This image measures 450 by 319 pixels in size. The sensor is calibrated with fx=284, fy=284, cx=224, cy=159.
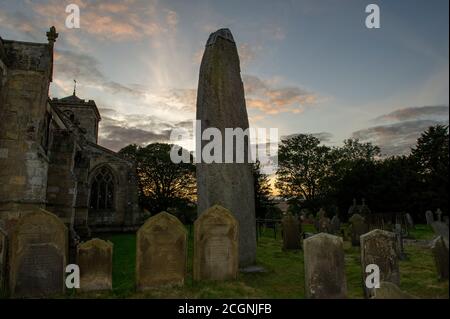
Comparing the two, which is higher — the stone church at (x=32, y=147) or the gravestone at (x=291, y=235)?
the stone church at (x=32, y=147)

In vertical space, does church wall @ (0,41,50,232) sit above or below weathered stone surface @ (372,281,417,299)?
above

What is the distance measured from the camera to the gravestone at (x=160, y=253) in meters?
5.43

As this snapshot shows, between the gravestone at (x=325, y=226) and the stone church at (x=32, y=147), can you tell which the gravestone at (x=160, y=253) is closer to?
the stone church at (x=32, y=147)

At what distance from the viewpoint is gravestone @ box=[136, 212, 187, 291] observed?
17.8ft

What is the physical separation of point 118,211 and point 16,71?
1362 centimetres

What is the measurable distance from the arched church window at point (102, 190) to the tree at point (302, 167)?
26358mm

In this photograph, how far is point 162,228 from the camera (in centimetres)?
566

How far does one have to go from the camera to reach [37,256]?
529 centimetres

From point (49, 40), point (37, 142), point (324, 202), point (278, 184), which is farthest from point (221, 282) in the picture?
point (278, 184)

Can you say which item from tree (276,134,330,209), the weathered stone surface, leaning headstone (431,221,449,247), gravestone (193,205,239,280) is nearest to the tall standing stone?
gravestone (193,205,239,280)

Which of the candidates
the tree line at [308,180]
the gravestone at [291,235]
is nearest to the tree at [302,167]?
the tree line at [308,180]

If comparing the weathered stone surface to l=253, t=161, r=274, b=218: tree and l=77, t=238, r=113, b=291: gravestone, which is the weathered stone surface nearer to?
l=77, t=238, r=113, b=291: gravestone

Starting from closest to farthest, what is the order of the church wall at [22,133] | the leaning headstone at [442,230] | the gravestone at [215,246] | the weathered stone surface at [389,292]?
the leaning headstone at [442,230]
the weathered stone surface at [389,292]
the gravestone at [215,246]
the church wall at [22,133]

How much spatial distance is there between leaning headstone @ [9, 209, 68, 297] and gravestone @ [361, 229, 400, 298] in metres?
5.72
